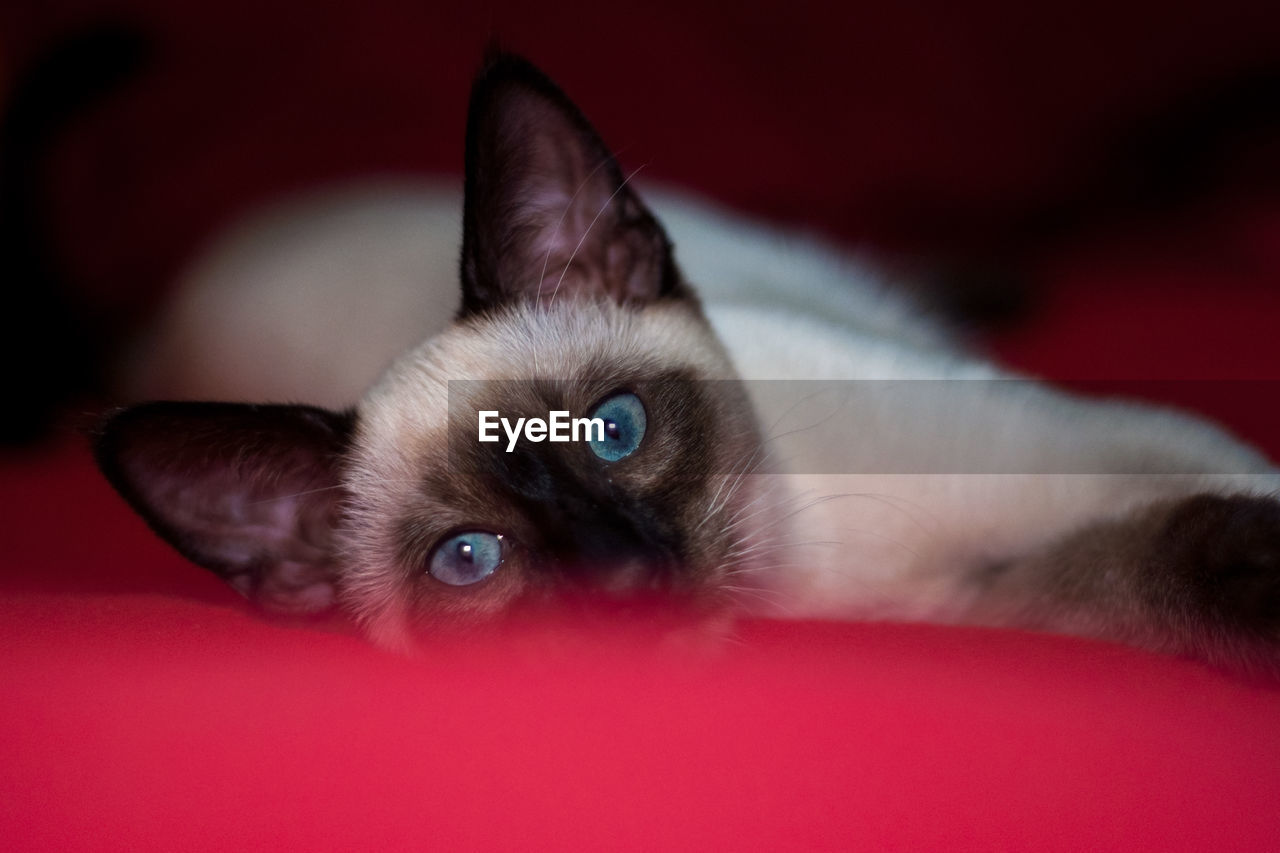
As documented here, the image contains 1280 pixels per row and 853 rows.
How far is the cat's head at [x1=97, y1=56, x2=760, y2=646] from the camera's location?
39.7 inches

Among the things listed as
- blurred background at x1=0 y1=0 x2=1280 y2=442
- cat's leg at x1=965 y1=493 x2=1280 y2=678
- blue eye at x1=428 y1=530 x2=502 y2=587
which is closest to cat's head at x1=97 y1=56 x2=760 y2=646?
blue eye at x1=428 y1=530 x2=502 y2=587

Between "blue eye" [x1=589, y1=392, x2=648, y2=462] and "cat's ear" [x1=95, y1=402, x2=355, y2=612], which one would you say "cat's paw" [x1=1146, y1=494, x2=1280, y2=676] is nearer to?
"blue eye" [x1=589, y1=392, x2=648, y2=462]

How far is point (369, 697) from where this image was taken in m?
0.86

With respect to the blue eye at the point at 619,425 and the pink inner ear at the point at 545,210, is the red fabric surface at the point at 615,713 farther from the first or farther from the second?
the pink inner ear at the point at 545,210

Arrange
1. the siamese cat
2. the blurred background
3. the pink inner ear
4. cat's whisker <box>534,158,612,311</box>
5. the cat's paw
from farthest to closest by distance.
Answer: the blurred background → cat's whisker <box>534,158,612,311</box> → the pink inner ear → the siamese cat → the cat's paw

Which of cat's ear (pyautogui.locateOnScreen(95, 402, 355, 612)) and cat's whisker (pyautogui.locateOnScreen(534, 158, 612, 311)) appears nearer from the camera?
cat's ear (pyautogui.locateOnScreen(95, 402, 355, 612))

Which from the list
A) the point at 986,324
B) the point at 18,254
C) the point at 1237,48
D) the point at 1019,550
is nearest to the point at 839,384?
the point at 1019,550

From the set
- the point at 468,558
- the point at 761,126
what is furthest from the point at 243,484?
the point at 761,126

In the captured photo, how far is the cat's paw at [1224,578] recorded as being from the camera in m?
0.88

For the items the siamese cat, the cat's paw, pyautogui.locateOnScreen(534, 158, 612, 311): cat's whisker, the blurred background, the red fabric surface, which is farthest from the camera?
the blurred background

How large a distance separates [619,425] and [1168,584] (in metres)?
0.58

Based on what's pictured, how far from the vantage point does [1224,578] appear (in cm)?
94

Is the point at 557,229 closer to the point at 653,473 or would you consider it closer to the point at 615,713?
the point at 653,473

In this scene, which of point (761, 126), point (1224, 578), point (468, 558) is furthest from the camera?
point (761, 126)
